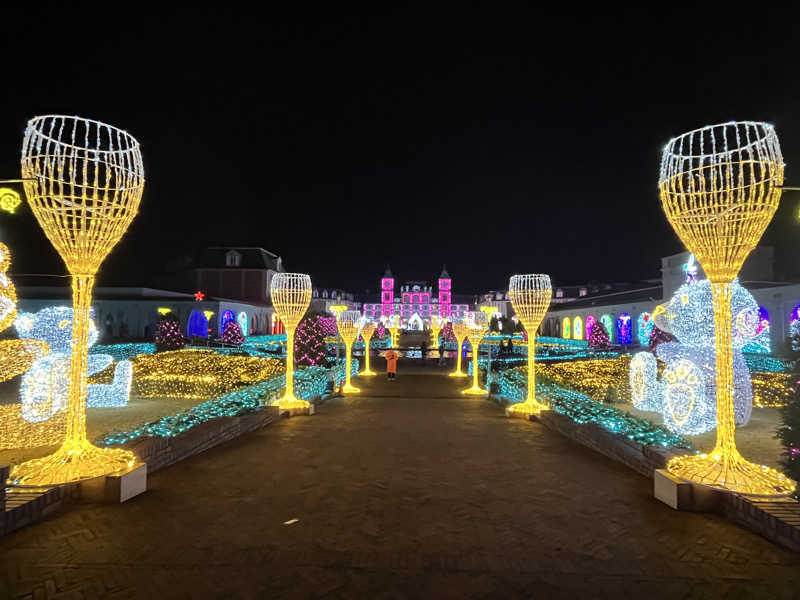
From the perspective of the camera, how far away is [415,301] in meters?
91.8

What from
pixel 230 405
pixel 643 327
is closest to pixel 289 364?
→ pixel 230 405

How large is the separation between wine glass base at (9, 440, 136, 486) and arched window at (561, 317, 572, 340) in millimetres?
42656

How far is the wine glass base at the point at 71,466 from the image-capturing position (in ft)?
14.4

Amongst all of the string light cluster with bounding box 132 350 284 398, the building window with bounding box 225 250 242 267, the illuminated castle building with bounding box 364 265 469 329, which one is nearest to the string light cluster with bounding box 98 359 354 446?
the string light cluster with bounding box 132 350 284 398

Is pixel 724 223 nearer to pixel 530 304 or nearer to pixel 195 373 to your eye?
pixel 530 304

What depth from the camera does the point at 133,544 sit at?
364cm

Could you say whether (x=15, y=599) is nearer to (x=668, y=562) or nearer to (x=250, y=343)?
(x=668, y=562)

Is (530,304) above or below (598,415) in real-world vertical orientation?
above

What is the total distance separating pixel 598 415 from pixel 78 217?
26.1 ft

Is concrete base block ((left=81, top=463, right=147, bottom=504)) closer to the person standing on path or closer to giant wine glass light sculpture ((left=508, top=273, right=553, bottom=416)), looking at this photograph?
giant wine glass light sculpture ((left=508, top=273, right=553, bottom=416))

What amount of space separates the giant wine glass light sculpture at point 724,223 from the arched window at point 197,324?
3297cm

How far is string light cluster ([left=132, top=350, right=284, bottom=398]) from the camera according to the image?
1273cm

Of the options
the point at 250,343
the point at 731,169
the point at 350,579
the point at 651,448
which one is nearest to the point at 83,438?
the point at 350,579

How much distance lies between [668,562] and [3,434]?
26.7 ft
